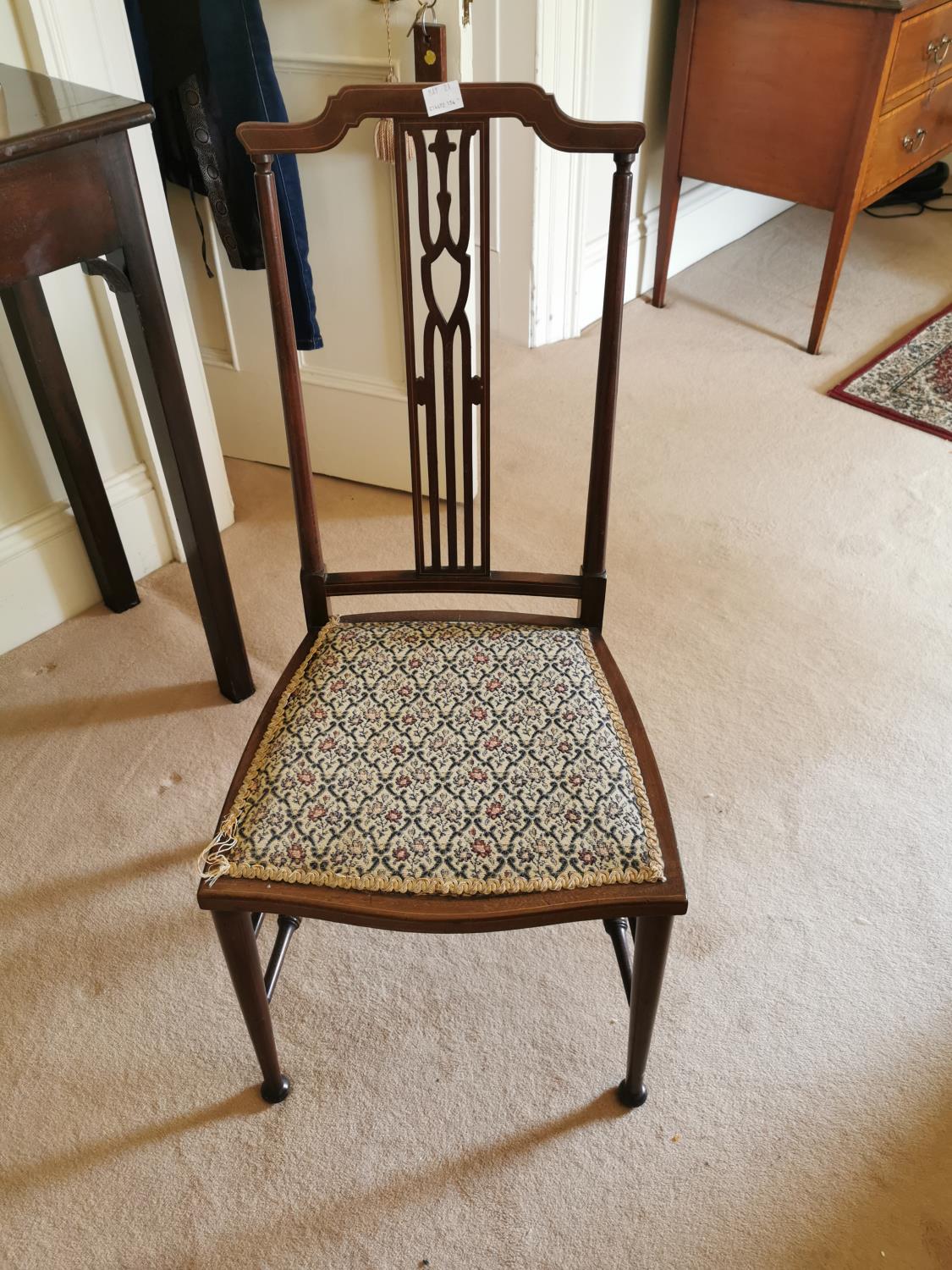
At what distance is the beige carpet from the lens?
116 centimetres

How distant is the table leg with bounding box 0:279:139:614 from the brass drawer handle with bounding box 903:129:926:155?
207 cm

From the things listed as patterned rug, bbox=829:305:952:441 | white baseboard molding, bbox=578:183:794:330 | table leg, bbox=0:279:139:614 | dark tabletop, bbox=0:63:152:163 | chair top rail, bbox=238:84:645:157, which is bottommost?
patterned rug, bbox=829:305:952:441

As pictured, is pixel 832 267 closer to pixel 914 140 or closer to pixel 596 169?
pixel 914 140

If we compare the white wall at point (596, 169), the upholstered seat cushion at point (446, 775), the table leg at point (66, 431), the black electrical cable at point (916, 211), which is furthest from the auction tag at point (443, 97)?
the black electrical cable at point (916, 211)

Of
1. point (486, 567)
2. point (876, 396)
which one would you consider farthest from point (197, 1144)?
point (876, 396)

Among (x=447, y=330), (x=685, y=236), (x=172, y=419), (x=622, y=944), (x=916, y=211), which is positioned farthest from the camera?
(x=916, y=211)

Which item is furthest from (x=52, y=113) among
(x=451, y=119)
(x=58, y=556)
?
(x=58, y=556)

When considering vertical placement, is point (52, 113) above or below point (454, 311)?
above

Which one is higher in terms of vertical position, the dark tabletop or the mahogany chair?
the dark tabletop

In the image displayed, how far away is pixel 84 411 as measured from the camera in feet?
5.98

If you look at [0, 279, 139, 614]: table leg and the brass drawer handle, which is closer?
[0, 279, 139, 614]: table leg

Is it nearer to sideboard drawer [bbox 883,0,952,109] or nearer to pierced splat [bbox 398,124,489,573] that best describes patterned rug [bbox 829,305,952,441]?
sideboard drawer [bbox 883,0,952,109]

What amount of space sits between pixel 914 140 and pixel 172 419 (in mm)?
2092

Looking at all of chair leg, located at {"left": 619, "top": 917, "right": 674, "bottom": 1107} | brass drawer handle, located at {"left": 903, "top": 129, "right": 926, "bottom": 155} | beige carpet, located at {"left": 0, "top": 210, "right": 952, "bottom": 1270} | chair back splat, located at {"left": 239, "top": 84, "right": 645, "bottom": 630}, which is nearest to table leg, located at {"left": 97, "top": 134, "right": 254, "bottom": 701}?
beige carpet, located at {"left": 0, "top": 210, "right": 952, "bottom": 1270}
